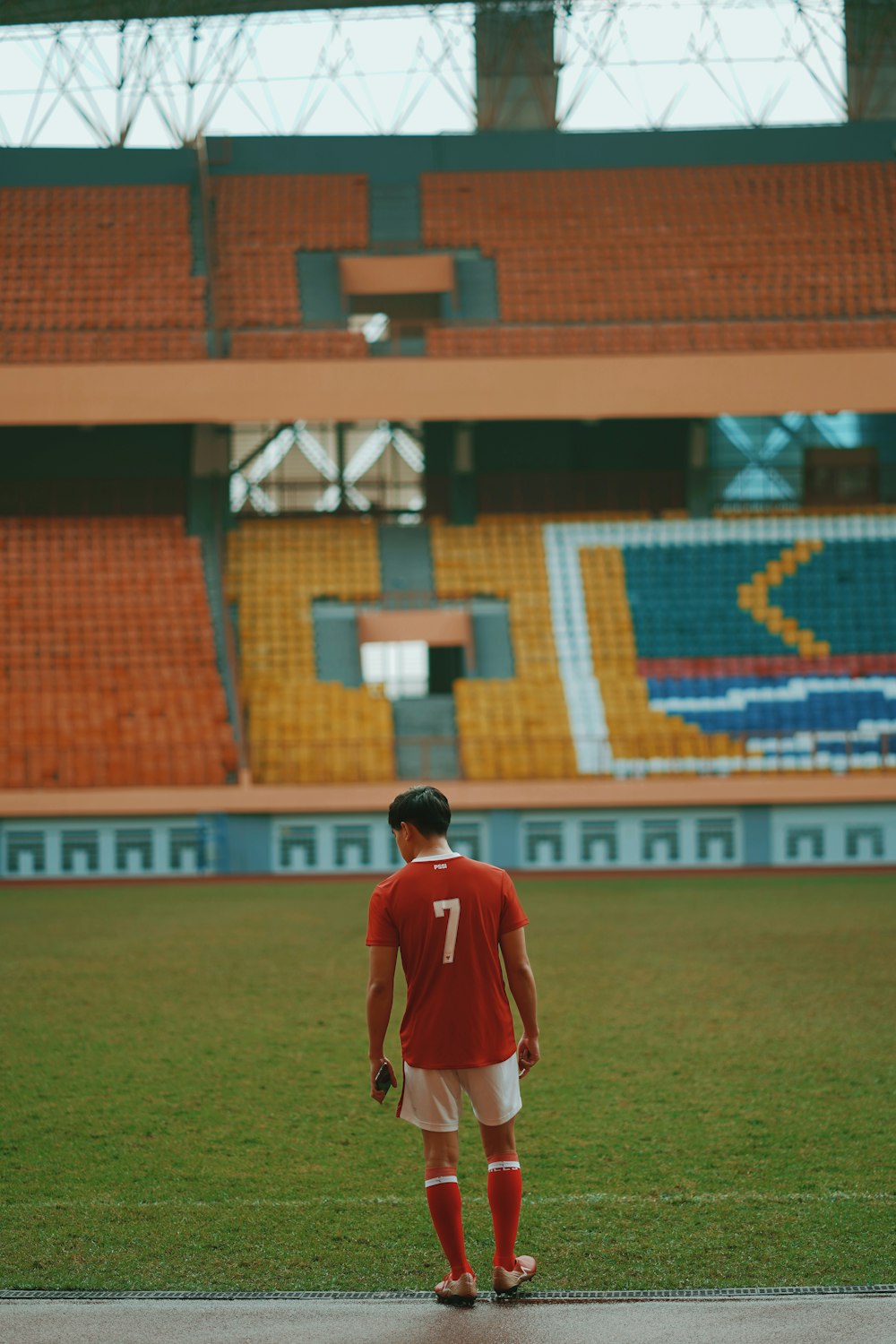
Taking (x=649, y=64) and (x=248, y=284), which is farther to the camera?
(x=649, y=64)

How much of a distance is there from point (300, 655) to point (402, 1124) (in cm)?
1420

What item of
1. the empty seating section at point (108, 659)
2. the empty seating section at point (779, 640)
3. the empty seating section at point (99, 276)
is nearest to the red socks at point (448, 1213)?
the empty seating section at point (108, 659)

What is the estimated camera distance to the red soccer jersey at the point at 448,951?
3.65 meters

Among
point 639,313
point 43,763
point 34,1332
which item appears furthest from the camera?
point 639,313

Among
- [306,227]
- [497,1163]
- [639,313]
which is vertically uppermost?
[306,227]

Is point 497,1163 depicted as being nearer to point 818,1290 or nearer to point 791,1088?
point 818,1290

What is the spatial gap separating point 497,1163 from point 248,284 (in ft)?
71.3

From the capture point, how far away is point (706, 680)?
19344 mm

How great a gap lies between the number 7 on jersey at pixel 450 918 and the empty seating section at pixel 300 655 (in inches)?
556

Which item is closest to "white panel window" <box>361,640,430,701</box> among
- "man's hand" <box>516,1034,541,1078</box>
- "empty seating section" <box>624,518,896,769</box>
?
"empty seating section" <box>624,518,896,769</box>

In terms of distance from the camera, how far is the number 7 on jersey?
365cm

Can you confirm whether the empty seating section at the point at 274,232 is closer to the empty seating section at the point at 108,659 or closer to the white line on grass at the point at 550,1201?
the empty seating section at the point at 108,659

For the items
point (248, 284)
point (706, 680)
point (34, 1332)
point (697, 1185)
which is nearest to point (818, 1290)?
point (697, 1185)

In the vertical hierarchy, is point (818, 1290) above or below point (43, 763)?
below
